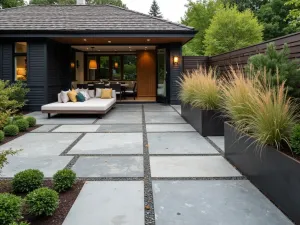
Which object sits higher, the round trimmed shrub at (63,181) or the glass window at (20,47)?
the glass window at (20,47)

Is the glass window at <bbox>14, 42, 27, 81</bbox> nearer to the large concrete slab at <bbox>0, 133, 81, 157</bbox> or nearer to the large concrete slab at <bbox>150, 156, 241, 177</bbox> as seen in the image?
the large concrete slab at <bbox>0, 133, 81, 157</bbox>

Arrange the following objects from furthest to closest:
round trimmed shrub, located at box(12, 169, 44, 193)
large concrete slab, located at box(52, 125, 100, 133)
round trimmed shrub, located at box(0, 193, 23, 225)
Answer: large concrete slab, located at box(52, 125, 100, 133), round trimmed shrub, located at box(12, 169, 44, 193), round trimmed shrub, located at box(0, 193, 23, 225)

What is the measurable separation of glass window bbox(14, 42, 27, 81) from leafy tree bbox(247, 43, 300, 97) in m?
9.18

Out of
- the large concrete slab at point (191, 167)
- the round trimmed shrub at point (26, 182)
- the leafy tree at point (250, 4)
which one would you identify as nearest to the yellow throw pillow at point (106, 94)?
the large concrete slab at point (191, 167)

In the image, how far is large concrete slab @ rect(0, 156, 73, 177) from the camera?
3.62 m

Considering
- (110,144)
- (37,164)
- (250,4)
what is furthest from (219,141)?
(250,4)

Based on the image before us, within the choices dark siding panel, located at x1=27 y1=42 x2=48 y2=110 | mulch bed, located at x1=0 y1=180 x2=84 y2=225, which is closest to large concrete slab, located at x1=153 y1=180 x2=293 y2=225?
mulch bed, located at x1=0 y1=180 x2=84 y2=225

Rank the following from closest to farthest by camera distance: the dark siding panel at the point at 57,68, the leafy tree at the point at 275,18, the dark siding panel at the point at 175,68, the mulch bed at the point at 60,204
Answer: the mulch bed at the point at 60,204 < the dark siding panel at the point at 57,68 < the dark siding panel at the point at 175,68 < the leafy tree at the point at 275,18

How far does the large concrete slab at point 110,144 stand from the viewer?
4.70m

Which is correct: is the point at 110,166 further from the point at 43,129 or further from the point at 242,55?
the point at 242,55

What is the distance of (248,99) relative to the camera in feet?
11.4

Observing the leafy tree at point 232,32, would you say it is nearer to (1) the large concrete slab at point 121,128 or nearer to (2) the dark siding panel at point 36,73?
(2) the dark siding panel at point 36,73

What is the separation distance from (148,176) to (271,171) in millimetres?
1344

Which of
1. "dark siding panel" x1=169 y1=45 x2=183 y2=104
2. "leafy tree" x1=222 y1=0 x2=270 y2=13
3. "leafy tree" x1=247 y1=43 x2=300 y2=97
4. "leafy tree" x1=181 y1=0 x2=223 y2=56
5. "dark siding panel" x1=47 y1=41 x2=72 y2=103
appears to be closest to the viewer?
"leafy tree" x1=247 y1=43 x2=300 y2=97
